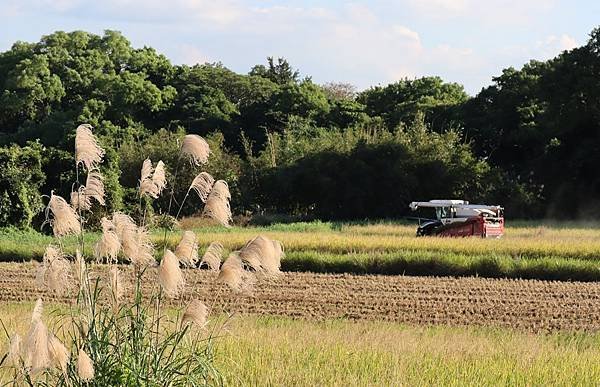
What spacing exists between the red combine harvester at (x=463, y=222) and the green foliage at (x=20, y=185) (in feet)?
43.2

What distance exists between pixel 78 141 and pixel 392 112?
50.4 meters

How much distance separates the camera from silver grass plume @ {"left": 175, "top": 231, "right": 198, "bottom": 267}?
553 centimetres

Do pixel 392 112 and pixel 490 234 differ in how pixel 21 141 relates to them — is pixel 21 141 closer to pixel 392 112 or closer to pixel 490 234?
pixel 392 112

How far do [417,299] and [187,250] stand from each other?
33.7ft

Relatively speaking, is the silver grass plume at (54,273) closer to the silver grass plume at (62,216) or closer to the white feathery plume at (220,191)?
the silver grass plume at (62,216)

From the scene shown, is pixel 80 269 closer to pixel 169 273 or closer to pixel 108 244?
pixel 108 244

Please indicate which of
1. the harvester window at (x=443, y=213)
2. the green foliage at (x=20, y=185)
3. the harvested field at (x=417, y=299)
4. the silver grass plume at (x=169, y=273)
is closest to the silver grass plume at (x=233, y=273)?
the silver grass plume at (x=169, y=273)

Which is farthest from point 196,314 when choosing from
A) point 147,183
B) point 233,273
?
point 147,183

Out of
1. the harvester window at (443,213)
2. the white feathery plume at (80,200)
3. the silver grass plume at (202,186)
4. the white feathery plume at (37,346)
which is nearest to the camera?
the white feathery plume at (37,346)

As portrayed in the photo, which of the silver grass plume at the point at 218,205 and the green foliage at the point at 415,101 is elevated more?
the green foliage at the point at 415,101

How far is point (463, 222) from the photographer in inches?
1060

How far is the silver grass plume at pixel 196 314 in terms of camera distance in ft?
17.4

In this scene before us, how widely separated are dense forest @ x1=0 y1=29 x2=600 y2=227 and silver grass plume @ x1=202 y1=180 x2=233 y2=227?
83.2 feet

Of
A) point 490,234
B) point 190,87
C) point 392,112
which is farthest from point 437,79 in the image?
point 490,234
